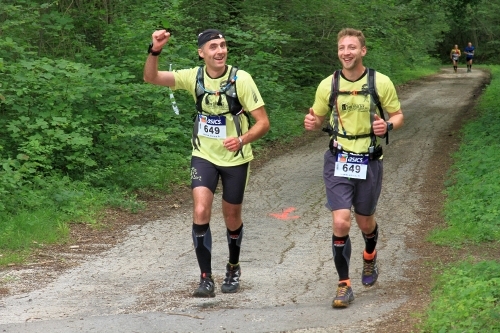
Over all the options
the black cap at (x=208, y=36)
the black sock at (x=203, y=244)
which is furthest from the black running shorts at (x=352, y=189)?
the black cap at (x=208, y=36)

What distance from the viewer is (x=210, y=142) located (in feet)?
21.4

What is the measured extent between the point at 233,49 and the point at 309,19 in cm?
421

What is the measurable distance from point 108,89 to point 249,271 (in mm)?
5755

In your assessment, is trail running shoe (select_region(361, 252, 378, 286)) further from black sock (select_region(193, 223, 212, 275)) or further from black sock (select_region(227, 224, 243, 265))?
black sock (select_region(193, 223, 212, 275))

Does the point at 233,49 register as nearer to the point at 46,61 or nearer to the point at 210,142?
the point at 46,61

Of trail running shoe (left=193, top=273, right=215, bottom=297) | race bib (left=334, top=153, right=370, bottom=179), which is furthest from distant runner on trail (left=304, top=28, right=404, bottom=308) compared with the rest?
trail running shoe (left=193, top=273, right=215, bottom=297)

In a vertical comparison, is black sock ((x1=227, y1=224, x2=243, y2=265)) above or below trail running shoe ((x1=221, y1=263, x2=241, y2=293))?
above

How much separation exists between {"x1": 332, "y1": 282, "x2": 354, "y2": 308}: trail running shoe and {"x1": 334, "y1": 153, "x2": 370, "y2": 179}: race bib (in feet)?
2.71

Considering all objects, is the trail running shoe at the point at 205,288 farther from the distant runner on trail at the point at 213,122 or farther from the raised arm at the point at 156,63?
the raised arm at the point at 156,63

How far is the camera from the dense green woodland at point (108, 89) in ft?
36.3

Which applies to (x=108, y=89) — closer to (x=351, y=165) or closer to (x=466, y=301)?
(x=351, y=165)

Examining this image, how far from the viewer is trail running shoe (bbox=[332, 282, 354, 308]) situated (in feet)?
19.9

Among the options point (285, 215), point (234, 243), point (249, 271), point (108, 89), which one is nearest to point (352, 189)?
point (234, 243)

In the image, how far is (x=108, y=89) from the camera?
12.5 metres
